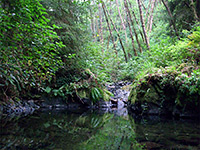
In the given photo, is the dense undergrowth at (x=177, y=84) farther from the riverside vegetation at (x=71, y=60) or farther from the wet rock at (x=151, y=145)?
the wet rock at (x=151, y=145)

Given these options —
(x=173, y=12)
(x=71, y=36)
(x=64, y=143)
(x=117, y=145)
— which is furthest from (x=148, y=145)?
(x=173, y=12)

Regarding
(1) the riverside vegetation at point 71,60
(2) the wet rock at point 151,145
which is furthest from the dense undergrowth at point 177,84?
(2) the wet rock at point 151,145

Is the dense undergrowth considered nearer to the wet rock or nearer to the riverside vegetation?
the riverside vegetation

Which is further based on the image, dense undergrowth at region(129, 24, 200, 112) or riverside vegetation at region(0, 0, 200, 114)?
dense undergrowth at region(129, 24, 200, 112)

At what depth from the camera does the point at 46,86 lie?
7316 millimetres

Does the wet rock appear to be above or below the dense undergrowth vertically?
below

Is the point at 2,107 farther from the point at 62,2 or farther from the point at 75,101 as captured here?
the point at 62,2

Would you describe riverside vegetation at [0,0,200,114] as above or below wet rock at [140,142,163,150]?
above

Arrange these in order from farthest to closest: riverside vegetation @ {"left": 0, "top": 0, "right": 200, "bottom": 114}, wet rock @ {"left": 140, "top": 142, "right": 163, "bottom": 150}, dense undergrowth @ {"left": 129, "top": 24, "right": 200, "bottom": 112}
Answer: dense undergrowth @ {"left": 129, "top": 24, "right": 200, "bottom": 112} → riverside vegetation @ {"left": 0, "top": 0, "right": 200, "bottom": 114} → wet rock @ {"left": 140, "top": 142, "right": 163, "bottom": 150}

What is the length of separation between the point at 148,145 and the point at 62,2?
6388mm

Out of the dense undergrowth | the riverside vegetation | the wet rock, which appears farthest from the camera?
the dense undergrowth

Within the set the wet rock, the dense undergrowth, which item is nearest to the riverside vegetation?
the dense undergrowth

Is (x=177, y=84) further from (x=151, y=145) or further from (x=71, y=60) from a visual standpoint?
(x=71, y=60)

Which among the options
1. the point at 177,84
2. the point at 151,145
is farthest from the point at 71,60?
the point at 151,145
